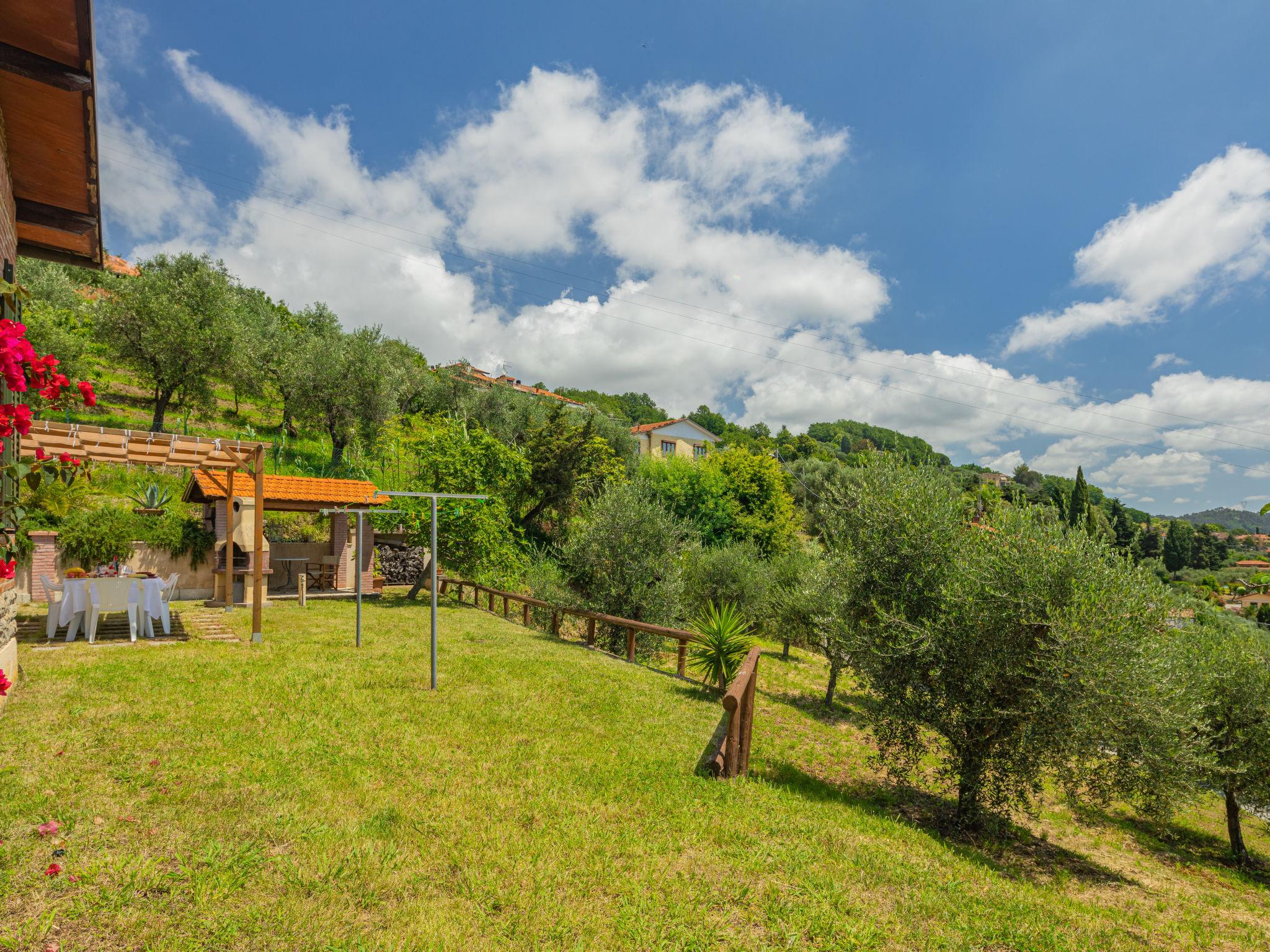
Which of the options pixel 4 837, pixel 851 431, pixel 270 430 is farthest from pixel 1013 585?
pixel 851 431

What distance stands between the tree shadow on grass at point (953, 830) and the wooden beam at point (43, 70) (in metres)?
10.1

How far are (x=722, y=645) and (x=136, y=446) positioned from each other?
10915 mm

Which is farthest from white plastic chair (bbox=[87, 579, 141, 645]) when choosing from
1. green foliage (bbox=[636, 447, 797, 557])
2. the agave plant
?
green foliage (bbox=[636, 447, 797, 557])

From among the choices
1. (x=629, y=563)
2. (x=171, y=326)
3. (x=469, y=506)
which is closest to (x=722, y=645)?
(x=629, y=563)

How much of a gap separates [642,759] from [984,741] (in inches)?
197

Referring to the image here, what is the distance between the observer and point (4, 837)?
12.7ft

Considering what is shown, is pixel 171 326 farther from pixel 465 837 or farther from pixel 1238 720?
pixel 1238 720

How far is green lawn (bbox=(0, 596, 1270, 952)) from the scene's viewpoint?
3523mm

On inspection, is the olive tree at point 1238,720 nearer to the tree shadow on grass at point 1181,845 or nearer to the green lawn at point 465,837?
the tree shadow on grass at point 1181,845

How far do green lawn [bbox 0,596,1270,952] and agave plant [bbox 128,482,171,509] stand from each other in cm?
1248

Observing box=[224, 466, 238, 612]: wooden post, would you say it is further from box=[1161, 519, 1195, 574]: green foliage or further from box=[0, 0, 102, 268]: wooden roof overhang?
box=[1161, 519, 1195, 574]: green foliage

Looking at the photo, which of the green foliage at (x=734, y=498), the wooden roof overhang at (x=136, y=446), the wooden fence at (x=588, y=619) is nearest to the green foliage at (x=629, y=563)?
the wooden fence at (x=588, y=619)

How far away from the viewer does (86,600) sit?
1017 centimetres

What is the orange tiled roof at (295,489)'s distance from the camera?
1669 centimetres
